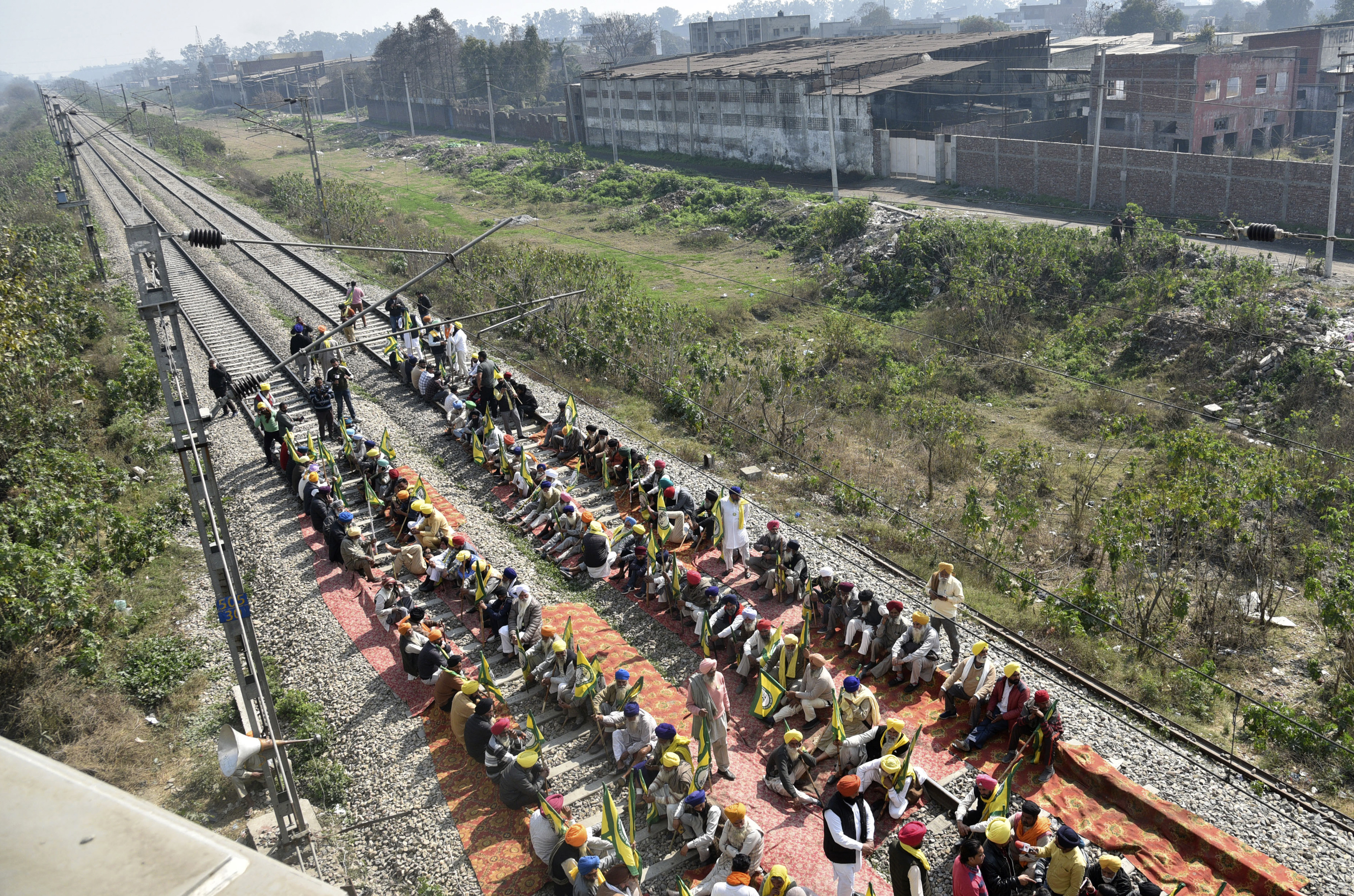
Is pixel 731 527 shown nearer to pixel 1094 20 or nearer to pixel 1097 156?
pixel 1097 156

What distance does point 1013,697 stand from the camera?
10.0 metres

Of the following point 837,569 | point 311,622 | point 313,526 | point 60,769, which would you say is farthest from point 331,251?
point 60,769

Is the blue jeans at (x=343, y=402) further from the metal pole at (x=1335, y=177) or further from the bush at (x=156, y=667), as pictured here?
the metal pole at (x=1335, y=177)

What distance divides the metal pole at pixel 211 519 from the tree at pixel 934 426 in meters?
11.9

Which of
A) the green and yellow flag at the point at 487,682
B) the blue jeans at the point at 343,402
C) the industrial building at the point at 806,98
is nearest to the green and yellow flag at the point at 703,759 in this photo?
the green and yellow flag at the point at 487,682

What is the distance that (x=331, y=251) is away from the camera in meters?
35.2

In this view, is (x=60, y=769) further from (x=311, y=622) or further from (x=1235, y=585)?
(x=1235, y=585)

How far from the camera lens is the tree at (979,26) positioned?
337ft

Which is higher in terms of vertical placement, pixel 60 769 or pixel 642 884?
pixel 60 769

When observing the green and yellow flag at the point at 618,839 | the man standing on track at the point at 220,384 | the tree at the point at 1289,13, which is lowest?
the green and yellow flag at the point at 618,839

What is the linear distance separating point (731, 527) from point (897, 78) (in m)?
38.9

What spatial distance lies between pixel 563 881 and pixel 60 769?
7.58 meters

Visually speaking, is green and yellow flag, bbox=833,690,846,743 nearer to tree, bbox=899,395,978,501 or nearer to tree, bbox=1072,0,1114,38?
tree, bbox=899,395,978,501

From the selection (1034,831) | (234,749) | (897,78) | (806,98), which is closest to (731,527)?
(1034,831)
